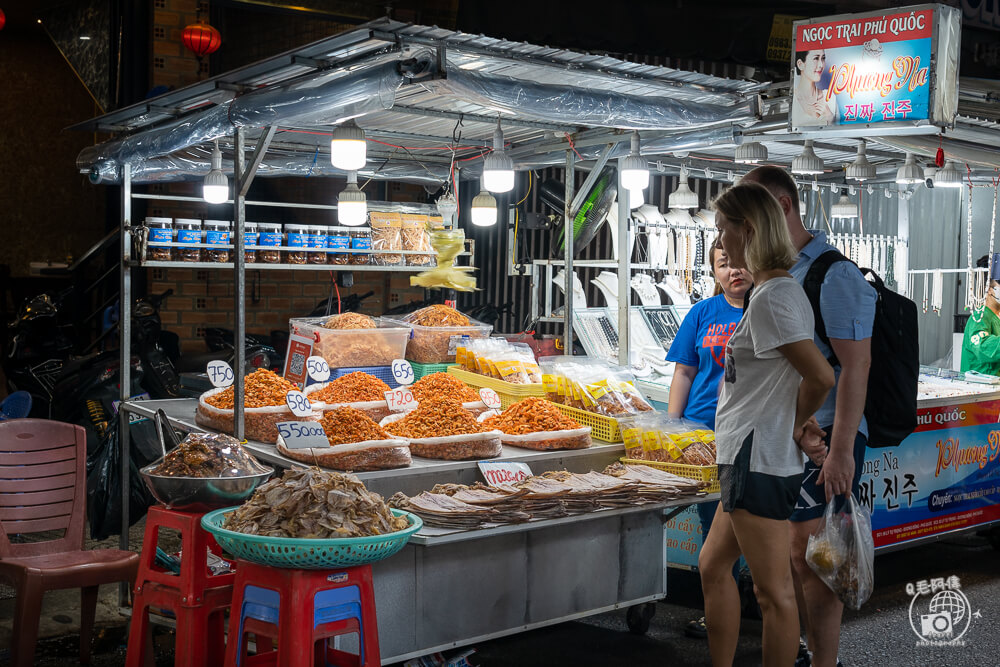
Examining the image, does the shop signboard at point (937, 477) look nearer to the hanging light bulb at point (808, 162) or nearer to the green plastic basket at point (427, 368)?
the hanging light bulb at point (808, 162)

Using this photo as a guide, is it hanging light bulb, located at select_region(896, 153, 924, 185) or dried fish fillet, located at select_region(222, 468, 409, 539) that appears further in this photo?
hanging light bulb, located at select_region(896, 153, 924, 185)

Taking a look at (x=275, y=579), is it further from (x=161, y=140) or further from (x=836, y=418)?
(x=161, y=140)

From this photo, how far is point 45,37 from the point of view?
44.4ft

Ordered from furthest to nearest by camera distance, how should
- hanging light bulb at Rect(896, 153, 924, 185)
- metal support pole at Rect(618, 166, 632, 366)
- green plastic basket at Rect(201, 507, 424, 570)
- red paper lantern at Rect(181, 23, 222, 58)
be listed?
red paper lantern at Rect(181, 23, 222, 58)
hanging light bulb at Rect(896, 153, 924, 185)
metal support pole at Rect(618, 166, 632, 366)
green plastic basket at Rect(201, 507, 424, 570)

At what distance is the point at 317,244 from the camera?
17.7 ft

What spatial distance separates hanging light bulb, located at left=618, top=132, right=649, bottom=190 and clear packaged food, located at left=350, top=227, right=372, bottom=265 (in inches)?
62.3

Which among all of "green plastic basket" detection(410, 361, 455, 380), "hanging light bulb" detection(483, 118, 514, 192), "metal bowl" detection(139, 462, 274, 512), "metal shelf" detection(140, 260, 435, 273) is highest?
"hanging light bulb" detection(483, 118, 514, 192)

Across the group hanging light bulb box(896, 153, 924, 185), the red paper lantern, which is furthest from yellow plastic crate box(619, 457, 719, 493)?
the red paper lantern

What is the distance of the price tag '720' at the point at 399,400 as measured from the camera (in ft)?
15.1

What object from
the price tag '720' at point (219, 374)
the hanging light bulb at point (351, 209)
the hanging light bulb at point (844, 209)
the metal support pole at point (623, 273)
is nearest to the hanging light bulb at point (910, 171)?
the hanging light bulb at point (844, 209)

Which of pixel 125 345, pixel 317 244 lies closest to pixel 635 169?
pixel 317 244

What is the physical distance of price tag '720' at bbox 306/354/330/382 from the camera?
16.3ft

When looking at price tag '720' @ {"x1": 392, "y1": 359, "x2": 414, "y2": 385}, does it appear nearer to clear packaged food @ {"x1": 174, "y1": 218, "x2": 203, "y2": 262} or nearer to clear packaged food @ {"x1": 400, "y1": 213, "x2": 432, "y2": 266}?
clear packaged food @ {"x1": 400, "y1": 213, "x2": 432, "y2": 266}

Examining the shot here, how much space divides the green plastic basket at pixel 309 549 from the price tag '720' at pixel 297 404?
3.89 feet
